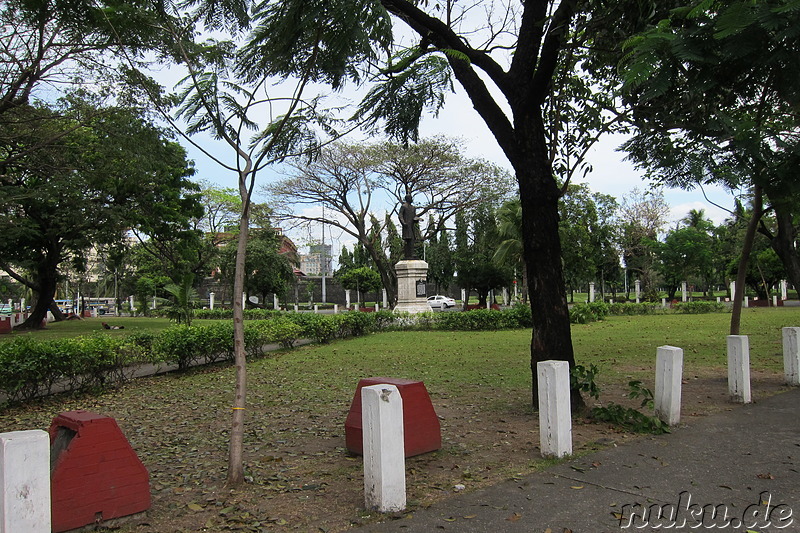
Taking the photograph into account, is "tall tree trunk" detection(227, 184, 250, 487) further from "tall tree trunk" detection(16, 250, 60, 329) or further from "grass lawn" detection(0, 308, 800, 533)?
"tall tree trunk" detection(16, 250, 60, 329)

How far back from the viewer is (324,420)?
23.0 feet

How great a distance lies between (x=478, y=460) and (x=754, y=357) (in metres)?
8.91

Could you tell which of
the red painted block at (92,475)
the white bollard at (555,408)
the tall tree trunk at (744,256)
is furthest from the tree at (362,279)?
the red painted block at (92,475)

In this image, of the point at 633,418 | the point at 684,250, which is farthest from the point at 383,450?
the point at 684,250

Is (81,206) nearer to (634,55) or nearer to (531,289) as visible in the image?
(531,289)

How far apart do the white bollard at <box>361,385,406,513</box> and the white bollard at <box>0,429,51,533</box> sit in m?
1.92

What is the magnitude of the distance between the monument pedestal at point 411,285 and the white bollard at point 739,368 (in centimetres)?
1531

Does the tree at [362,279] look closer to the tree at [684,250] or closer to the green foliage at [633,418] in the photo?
the tree at [684,250]

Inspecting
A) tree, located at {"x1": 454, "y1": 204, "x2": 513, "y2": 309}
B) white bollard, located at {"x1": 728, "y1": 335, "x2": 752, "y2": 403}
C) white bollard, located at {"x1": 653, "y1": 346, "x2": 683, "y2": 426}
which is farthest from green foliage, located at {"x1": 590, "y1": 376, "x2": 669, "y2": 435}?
tree, located at {"x1": 454, "y1": 204, "x2": 513, "y2": 309}

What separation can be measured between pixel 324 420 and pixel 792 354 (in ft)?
22.2

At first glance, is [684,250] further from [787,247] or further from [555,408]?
[555,408]

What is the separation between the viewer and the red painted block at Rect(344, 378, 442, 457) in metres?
5.18

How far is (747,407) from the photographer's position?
22.9 feet

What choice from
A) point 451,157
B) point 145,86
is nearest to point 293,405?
point 145,86
